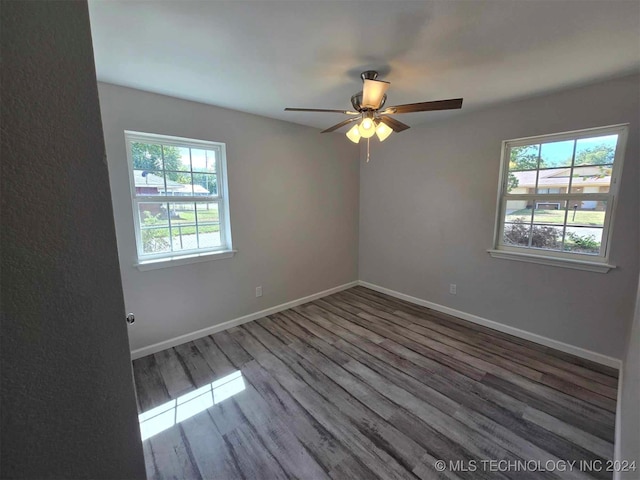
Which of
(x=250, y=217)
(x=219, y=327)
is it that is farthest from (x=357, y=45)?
(x=219, y=327)

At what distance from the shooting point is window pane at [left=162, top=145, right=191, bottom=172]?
8.45 feet

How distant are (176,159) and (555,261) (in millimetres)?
3795

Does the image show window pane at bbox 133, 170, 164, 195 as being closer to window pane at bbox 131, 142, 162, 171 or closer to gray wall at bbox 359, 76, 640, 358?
window pane at bbox 131, 142, 162, 171

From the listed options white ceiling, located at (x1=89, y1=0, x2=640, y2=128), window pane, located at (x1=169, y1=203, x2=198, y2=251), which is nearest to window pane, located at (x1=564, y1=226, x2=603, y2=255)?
white ceiling, located at (x1=89, y1=0, x2=640, y2=128)

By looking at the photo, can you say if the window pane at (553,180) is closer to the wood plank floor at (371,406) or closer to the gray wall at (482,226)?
the gray wall at (482,226)

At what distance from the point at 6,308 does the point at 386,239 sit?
386 centimetres

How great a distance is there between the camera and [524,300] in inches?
110

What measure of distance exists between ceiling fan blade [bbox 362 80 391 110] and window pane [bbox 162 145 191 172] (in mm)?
1819

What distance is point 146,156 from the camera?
2.46 meters

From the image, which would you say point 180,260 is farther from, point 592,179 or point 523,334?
point 592,179

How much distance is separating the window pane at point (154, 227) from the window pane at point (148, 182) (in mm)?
119

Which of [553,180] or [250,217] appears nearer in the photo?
[553,180]

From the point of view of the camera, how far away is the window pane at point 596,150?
90.0 inches

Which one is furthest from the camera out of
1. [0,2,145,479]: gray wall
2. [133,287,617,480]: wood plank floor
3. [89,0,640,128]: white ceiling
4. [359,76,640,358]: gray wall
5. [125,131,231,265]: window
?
[125,131,231,265]: window
